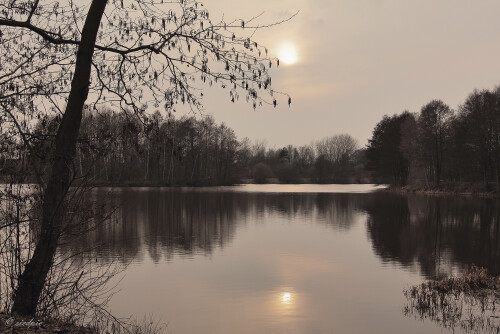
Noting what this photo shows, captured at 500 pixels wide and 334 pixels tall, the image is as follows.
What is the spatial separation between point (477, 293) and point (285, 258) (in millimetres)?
6952

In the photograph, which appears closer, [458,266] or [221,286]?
[221,286]

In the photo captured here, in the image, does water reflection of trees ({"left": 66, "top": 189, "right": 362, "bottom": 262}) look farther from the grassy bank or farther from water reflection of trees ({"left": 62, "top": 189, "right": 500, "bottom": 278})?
the grassy bank

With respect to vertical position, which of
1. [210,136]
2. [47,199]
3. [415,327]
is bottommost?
[415,327]

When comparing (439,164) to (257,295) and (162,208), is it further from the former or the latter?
(257,295)

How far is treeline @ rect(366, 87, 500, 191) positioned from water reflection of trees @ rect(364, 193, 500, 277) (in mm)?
16709

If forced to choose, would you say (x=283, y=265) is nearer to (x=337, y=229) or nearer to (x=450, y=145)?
(x=337, y=229)

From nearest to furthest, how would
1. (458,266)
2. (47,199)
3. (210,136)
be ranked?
(47,199), (458,266), (210,136)

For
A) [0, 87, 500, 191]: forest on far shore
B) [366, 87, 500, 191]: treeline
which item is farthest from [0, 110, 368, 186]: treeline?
[366, 87, 500, 191]: treeline

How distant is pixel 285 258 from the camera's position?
16.7 meters

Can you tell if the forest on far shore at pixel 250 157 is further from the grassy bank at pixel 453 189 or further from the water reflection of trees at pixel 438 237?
the water reflection of trees at pixel 438 237

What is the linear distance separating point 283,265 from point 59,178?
414 inches

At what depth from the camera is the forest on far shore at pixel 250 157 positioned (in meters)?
6.30

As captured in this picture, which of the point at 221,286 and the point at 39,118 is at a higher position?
the point at 39,118

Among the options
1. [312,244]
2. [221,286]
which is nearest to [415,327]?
[221,286]
